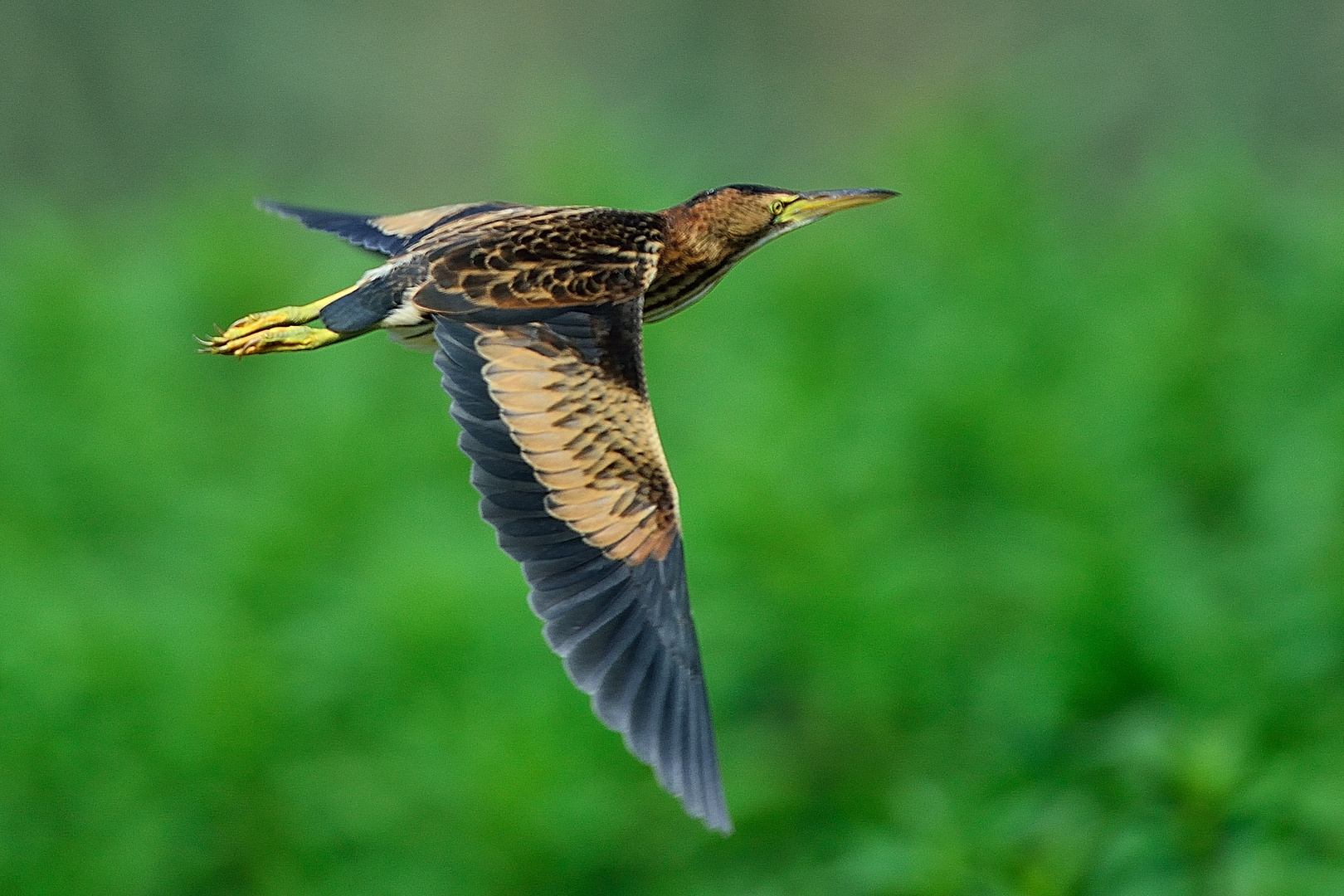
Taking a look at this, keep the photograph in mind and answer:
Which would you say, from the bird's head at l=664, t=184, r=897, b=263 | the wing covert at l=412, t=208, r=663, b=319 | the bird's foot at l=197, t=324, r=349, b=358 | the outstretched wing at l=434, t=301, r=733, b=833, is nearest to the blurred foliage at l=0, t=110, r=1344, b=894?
the outstretched wing at l=434, t=301, r=733, b=833

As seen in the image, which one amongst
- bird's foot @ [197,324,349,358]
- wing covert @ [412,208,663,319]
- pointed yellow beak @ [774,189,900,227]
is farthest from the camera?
pointed yellow beak @ [774,189,900,227]

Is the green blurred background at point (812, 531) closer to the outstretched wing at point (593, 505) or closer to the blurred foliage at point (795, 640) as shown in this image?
the blurred foliage at point (795, 640)

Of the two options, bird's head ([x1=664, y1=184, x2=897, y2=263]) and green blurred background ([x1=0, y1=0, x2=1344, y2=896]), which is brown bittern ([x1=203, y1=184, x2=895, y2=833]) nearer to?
bird's head ([x1=664, y1=184, x2=897, y2=263])

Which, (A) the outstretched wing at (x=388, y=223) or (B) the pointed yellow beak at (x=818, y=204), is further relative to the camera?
(A) the outstretched wing at (x=388, y=223)

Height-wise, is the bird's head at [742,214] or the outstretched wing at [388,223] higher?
the outstretched wing at [388,223]

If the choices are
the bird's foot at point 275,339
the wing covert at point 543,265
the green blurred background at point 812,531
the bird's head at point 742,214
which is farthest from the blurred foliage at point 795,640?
the bird's foot at point 275,339

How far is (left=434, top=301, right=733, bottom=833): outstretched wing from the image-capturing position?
12.1 ft

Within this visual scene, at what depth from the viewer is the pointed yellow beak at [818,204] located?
13.7ft

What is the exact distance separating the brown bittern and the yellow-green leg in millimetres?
14

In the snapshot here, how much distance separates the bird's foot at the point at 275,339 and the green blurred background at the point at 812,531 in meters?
2.08

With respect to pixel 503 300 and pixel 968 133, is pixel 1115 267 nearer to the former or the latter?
pixel 968 133

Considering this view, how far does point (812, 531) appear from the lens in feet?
20.6

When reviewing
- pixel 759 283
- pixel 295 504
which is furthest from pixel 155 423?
pixel 759 283

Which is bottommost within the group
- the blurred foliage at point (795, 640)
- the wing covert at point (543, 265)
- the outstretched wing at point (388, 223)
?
the blurred foliage at point (795, 640)
